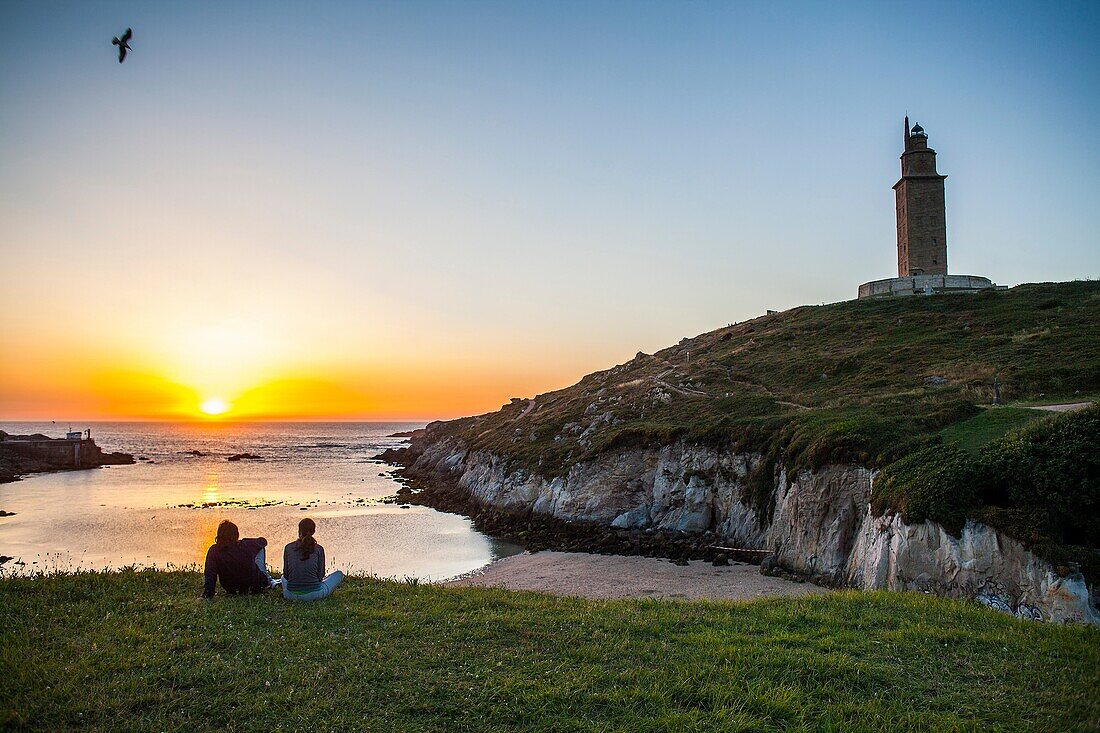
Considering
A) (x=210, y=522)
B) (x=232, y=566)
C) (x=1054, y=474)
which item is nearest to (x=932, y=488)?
(x=1054, y=474)

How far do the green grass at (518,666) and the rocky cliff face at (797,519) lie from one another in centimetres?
564

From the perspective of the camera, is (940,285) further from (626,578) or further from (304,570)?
(304,570)

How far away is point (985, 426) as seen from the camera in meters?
25.1

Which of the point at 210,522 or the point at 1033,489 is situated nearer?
the point at 1033,489

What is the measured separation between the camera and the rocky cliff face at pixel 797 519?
1684 cm

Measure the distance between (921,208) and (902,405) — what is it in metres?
42.4

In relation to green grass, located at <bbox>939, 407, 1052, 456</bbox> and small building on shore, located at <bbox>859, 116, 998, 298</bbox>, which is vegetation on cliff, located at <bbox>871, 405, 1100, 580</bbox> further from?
small building on shore, located at <bbox>859, 116, 998, 298</bbox>

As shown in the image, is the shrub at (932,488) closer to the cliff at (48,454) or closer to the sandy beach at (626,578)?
the sandy beach at (626,578)

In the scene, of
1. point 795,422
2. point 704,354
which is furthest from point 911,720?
point 704,354

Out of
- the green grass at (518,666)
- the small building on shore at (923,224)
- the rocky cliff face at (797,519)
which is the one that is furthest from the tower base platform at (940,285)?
the green grass at (518,666)

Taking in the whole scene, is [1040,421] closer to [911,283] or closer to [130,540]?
[130,540]

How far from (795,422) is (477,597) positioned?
87.8ft

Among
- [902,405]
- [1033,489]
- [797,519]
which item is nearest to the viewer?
[1033,489]

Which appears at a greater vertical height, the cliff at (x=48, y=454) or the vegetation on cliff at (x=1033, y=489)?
the vegetation on cliff at (x=1033, y=489)
